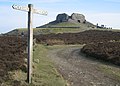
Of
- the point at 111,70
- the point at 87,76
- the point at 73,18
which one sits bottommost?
the point at 73,18

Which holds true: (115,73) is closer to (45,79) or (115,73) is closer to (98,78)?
(98,78)

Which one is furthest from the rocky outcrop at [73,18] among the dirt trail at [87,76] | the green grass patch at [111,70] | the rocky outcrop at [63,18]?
the dirt trail at [87,76]

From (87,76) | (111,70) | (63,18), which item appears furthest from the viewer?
(63,18)

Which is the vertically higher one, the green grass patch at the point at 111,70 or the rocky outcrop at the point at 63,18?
the green grass patch at the point at 111,70

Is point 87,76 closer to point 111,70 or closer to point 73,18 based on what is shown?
point 111,70

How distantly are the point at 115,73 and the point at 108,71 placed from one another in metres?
0.97

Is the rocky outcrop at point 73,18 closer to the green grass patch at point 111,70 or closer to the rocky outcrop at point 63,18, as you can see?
the rocky outcrop at point 63,18

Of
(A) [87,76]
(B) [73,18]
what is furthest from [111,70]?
(B) [73,18]

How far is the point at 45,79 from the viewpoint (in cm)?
1638

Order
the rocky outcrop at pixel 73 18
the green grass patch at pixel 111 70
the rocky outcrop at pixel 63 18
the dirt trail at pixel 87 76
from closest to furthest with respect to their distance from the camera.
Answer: the dirt trail at pixel 87 76, the green grass patch at pixel 111 70, the rocky outcrop at pixel 73 18, the rocky outcrop at pixel 63 18

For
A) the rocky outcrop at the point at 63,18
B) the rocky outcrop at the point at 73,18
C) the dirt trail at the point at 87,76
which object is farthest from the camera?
the rocky outcrop at the point at 63,18

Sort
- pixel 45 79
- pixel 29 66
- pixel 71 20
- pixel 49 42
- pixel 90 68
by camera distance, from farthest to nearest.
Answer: pixel 71 20
pixel 49 42
pixel 90 68
pixel 45 79
pixel 29 66

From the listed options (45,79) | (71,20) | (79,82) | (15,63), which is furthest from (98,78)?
(71,20)

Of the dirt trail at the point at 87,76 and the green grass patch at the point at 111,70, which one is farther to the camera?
the green grass patch at the point at 111,70
